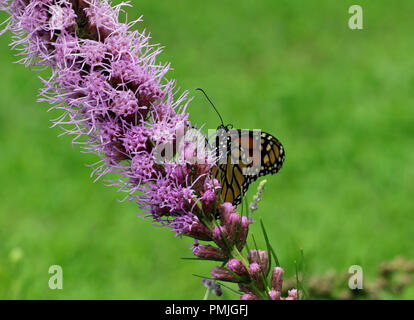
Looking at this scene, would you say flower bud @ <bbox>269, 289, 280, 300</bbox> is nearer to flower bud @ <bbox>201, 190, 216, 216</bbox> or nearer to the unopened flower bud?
the unopened flower bud

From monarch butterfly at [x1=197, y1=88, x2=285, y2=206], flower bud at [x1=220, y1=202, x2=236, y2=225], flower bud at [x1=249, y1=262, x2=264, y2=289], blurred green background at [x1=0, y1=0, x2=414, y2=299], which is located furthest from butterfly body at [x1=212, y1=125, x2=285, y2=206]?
blurred green background at [x1=0, y1=0, x2=414, y2=299]

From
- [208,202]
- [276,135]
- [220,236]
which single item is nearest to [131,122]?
[208,202]

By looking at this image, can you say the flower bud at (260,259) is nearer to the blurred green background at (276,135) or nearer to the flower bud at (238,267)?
the flower bud at (238,267)

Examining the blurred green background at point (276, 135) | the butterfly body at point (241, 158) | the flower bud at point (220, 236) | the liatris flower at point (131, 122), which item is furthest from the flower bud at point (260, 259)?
the blurred green background at point (276, 135)

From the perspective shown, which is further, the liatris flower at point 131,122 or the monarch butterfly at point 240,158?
the monarch butterfly at point 240,158

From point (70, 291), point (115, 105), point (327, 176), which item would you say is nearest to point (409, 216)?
point (327, 176)
